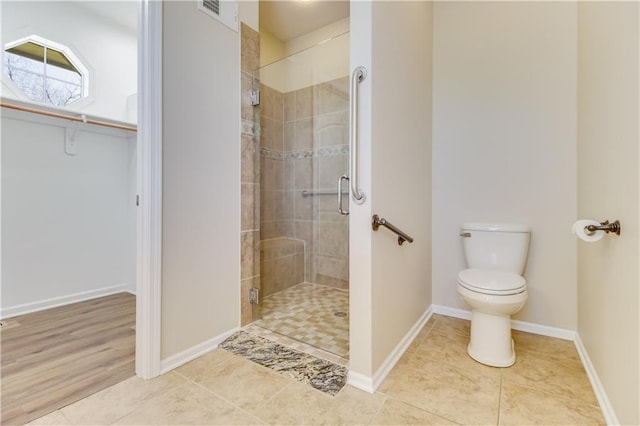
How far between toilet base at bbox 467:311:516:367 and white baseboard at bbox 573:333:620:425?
0.33 metres

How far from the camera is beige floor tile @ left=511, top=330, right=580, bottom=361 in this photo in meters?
1.76

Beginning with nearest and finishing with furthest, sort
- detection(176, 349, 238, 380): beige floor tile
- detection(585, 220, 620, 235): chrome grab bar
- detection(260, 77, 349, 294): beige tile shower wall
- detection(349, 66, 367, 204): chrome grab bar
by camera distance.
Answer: detection(585, 220, 620, 235): chrome grab bar
detection(349, 66, 367, 204): chrome grab bar
detection(176, 349, 238, 380): beige floor tile
detection(260, 77, 349, 294): beige tile shower wall

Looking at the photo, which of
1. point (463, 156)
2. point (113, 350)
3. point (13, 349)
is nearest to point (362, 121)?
point (463, 156)

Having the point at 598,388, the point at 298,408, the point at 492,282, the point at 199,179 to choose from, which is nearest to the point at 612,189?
the point at 492,282

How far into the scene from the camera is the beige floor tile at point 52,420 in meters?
1.20

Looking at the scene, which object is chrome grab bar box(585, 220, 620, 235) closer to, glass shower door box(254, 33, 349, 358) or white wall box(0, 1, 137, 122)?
glass shower door box(254, 33, 349, 358)

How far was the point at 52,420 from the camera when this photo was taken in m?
1.22

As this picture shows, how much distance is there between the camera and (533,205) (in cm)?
203

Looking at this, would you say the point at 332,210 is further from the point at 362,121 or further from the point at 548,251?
the point at 548,251

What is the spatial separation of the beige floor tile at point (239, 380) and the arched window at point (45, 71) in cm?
271

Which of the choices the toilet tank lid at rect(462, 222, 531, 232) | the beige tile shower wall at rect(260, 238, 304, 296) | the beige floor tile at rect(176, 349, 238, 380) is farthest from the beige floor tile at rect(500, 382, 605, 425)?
the beige tile shower wall at rect(260, 238, 304, 296)

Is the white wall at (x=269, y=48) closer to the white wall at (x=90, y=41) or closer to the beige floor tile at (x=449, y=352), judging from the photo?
the white wall at (x=90, y=41)

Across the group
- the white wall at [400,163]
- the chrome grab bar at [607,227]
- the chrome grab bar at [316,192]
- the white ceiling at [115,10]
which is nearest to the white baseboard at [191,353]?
the white wall at [400,163]

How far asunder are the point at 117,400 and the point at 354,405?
3.51 feet
